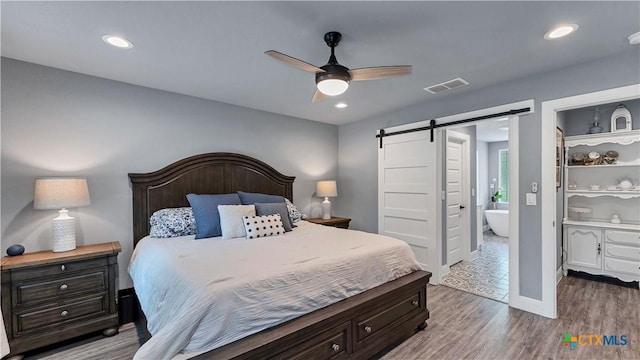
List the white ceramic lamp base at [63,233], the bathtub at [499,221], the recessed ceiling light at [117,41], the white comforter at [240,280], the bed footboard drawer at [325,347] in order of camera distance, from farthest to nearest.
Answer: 1. the bathtub at [499,221]
2. the white ceramic lamp base at [63,233]
3. the recessed ceiling light at [117,41]
4. the bed footboard drawer at [325,347]
5. the white comforter at [240,280]

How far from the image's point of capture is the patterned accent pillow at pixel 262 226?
285 cm

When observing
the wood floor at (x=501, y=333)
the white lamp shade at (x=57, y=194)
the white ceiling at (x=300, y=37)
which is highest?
the white ceiling at (x=300, y=37)

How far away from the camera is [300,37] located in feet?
6.93

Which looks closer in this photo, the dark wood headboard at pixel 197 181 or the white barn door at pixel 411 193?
the dark wood headboard at pixel 197 181

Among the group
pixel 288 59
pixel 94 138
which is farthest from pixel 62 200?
pixel 288 59

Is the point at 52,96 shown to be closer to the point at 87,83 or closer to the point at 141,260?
the point at 87,83

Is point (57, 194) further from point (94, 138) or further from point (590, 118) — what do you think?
point (590, 118)

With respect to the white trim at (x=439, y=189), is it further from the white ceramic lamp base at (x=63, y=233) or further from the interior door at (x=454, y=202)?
the white ceramic lamp base at (x=63, y=233)

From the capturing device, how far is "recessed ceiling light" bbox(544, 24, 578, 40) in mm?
1999

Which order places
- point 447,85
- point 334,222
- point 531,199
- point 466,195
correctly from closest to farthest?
point 531,199 < point 447,85 < point 334,222 < point 466,195

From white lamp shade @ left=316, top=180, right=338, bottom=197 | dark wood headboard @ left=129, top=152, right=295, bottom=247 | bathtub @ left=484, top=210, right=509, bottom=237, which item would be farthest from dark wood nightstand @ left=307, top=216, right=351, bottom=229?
bathtub @ left=484, top=210, right=509, bottom=237

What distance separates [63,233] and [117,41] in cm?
173

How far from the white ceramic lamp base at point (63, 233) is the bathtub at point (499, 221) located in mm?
7729

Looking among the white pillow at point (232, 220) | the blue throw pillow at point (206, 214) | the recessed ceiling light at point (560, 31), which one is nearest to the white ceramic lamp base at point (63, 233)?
the blue throw pillow at point (206, 214)
